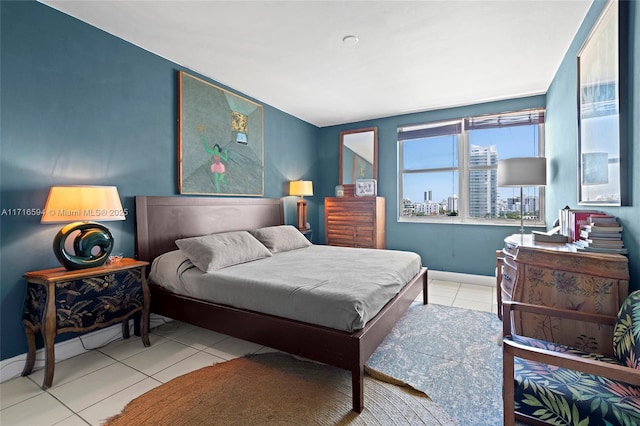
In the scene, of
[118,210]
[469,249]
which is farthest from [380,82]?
[118,210]

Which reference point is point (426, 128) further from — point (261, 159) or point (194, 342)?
point (194, 342)

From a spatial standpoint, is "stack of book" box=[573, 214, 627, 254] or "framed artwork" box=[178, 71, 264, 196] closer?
"stack of book" box=[573, 214, 627, 254]

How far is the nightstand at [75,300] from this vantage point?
73.8 inches

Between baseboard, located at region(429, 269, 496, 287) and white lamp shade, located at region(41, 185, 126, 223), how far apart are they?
4.17 metres

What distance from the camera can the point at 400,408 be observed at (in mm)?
1656

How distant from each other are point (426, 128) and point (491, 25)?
7.36 ft

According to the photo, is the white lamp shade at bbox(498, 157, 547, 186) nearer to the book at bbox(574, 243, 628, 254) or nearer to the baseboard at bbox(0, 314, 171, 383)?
the book at bbox(574, 243, 628, 254)

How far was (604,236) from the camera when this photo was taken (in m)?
1.73

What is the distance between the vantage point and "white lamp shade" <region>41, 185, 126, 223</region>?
1956mm

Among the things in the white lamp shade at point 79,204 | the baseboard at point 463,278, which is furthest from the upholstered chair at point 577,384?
the baseboard at point 463,278

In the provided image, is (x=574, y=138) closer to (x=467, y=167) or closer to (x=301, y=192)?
(x=467, y=167)

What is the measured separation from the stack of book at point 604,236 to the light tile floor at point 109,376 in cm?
243

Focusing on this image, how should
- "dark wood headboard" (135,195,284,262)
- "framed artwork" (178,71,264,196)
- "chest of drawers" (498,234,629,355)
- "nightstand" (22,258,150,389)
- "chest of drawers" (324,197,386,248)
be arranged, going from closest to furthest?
"chest of drawers" (498,234,629,355), "nightstand" (22,258,150,389), "dark wood headboard" (135,195,284,262), "framed artwork" (178,71,264,196), "chest of drawers" (324,197,386,248)

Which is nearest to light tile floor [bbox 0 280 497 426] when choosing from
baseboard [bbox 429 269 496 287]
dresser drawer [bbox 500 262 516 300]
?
dresser drawer [bbox 500 262 516 300]
